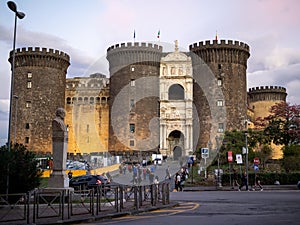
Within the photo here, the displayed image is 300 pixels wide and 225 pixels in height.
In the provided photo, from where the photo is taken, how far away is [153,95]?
5666 cm

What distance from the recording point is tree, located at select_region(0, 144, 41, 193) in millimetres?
14159

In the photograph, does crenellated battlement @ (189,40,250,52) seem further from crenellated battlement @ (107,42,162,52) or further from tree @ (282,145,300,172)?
tree @ (282,145,300,172)

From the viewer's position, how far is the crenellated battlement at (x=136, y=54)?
2227 inches

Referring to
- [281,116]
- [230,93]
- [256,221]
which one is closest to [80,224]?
[256,221]

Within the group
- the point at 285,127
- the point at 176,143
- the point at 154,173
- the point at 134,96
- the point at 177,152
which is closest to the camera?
the point at 154,173

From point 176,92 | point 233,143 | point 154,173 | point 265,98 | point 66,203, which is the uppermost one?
point 265,98

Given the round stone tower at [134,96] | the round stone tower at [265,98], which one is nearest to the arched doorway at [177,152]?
the round stone tower at [134,96]

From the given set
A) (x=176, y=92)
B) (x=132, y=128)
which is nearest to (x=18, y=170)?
(x=132, y=128)

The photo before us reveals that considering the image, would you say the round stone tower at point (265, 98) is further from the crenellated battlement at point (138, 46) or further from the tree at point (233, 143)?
the tree at point (233, 143)

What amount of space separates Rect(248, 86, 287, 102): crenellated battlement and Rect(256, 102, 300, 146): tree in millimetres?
17704

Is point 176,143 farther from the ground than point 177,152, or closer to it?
farther from the ground

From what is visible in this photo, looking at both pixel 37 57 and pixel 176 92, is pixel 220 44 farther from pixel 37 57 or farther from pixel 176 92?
pixel 37 57

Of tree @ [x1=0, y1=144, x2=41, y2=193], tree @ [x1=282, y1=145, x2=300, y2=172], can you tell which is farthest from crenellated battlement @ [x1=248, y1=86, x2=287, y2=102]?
tree @ [x1=0, y1=144, x2=41, y2=193]

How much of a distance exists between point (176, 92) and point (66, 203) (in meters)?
42.1
